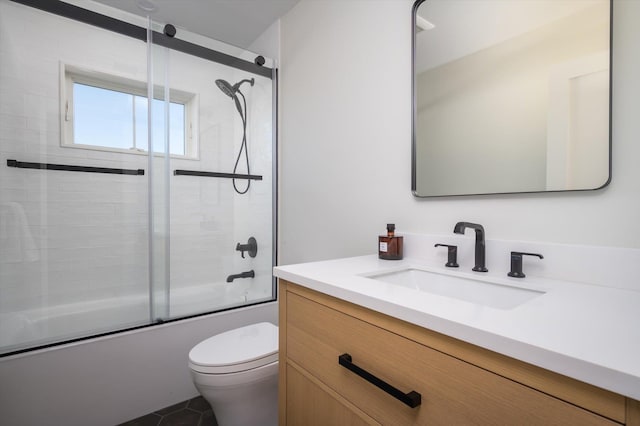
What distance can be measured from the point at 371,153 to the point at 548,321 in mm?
1096

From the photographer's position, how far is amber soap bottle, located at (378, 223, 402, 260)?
1267 mm

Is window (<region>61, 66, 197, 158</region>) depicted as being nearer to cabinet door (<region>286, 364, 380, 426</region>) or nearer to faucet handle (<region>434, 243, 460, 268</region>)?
cabinet door (<region>286, 364, 380, 426</region>)

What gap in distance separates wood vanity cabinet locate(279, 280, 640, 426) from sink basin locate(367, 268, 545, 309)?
0.89 ft

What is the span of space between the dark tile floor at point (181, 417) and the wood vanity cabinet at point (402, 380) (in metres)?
0.82

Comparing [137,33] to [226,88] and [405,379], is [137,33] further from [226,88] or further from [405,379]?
[405,379]

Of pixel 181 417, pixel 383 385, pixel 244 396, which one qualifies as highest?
pixel 383 385

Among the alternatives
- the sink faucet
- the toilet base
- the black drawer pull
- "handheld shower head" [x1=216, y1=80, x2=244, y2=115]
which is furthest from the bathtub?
the sink faucet

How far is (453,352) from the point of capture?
22.6 inches

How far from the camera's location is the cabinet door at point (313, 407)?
0.78 m

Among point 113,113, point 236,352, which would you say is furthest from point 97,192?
point 236,352

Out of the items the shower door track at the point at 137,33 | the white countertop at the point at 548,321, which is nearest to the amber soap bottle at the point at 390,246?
the white countertop at the point at 548,321

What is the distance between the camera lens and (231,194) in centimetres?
225

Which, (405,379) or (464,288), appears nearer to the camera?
(405,379)

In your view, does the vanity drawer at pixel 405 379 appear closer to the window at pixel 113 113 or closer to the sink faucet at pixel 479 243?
the sink faucet at pixel 479 243
